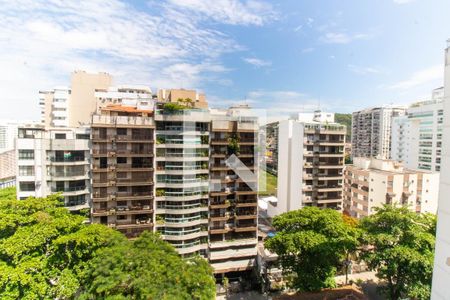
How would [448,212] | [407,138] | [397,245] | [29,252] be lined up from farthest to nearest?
[407,138]
[397,245]
[29,252]
[448,212]

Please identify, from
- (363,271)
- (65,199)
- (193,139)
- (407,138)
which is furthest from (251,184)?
(407,138)

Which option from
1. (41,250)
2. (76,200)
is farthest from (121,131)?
(41,250)

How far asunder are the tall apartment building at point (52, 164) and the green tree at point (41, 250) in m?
5.16

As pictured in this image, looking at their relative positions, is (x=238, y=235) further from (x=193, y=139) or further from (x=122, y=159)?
(x=122, y=159)

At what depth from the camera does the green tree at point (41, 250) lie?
14.7 metres

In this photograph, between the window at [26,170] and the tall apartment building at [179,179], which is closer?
the window at [26,170]

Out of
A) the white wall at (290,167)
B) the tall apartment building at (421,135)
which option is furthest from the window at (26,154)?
the tall apartment building at (421,135)

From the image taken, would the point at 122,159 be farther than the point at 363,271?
No

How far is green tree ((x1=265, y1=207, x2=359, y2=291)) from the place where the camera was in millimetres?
20350

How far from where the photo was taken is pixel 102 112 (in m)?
26.2

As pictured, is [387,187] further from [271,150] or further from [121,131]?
[121,131]

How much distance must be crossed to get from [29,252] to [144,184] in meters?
11.0

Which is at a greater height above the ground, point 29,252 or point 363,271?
point 29,252

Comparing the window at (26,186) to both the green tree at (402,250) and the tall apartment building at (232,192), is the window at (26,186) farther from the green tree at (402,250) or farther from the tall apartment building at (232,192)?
the green tree at (402,250)
